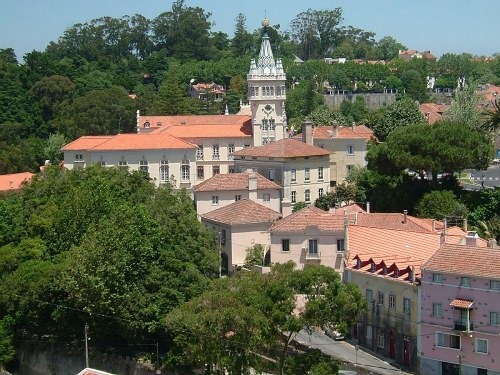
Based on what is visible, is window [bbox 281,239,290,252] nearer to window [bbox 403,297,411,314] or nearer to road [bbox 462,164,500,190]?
window [bbox 403,297,411,314]

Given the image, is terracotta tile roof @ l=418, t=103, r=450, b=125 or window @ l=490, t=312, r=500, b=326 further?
terracotta tile roof @ l=418, t=103, r=450, b=125

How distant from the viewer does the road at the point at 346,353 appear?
3828 cm

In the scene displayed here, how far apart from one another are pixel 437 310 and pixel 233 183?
66.8ft

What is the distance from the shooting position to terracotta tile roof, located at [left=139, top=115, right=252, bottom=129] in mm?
71238

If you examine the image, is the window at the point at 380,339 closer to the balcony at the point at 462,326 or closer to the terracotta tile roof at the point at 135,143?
the balcony at the point at 462,326

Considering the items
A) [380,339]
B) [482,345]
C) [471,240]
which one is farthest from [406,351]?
[471,240]

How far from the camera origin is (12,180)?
6856 centimetres

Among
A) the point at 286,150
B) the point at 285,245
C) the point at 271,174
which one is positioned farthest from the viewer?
the point at 286,150

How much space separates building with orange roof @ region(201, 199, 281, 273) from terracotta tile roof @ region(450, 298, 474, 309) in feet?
47.0

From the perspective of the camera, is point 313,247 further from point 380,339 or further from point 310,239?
point 380,339

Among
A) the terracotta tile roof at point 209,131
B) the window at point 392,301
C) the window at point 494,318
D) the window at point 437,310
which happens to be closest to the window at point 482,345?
the window at point 494,318

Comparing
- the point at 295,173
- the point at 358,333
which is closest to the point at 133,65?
the point at 295,173

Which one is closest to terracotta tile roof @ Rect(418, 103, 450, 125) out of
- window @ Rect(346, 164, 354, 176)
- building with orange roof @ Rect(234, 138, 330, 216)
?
window @ Rect(346, 164, 354, 176)

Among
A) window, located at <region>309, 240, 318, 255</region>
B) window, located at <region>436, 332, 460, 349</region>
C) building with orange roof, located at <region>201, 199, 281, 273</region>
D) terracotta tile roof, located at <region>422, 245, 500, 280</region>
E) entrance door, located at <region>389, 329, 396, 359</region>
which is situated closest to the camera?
terracotta tile roof, located at <region>422, 245, 500, 280</region>
